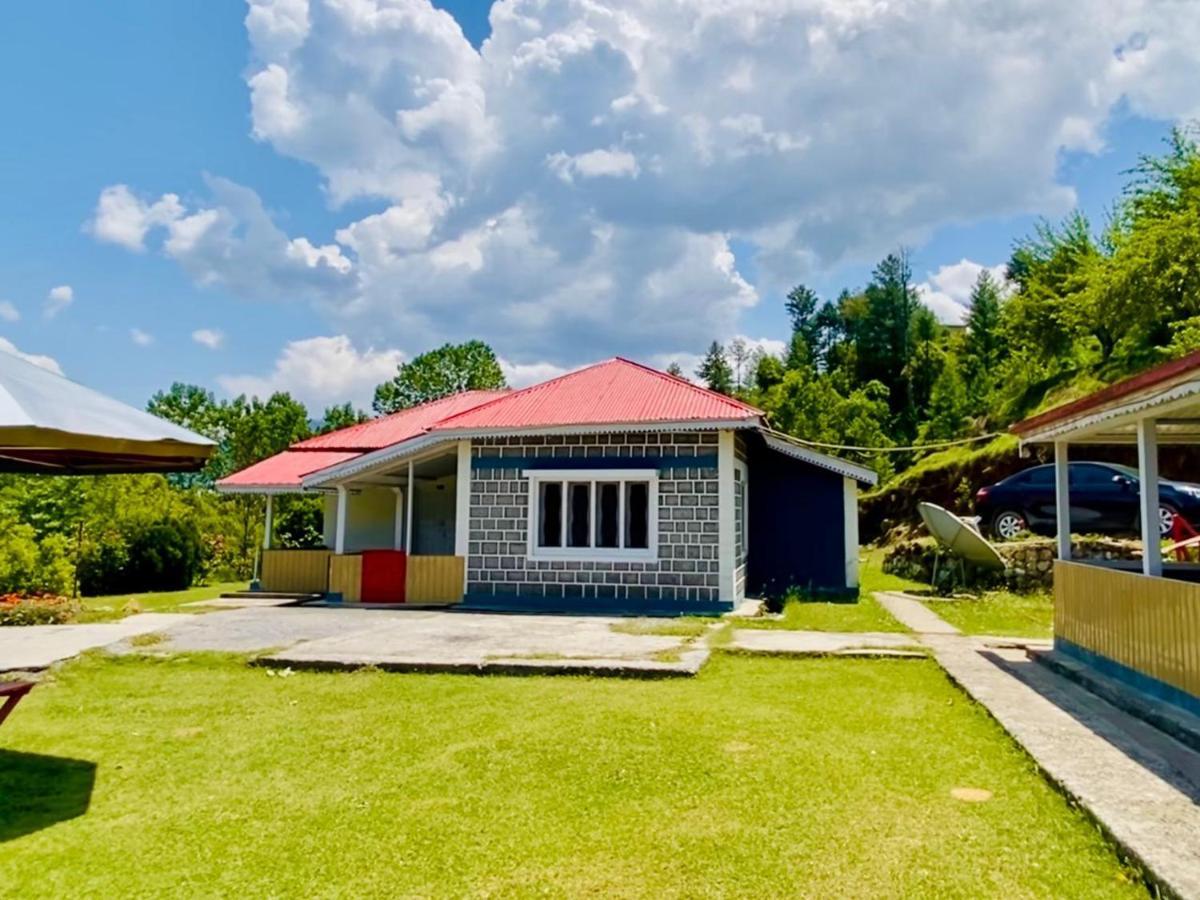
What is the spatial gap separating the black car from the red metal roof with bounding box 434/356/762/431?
277 inches

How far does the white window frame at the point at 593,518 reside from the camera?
13984 mm

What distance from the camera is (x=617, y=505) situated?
14.3m

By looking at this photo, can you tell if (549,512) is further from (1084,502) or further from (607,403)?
(1084,502)

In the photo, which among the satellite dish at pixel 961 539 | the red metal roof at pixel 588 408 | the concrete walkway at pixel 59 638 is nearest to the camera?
the concrete walkway at pixel 59 638

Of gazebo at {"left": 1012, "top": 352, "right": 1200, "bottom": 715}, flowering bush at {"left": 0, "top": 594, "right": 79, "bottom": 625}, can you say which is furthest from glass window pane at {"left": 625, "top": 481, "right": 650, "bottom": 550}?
flowering bush at {"left": 0, "top": 594, "right": 79, "bottom": 625}

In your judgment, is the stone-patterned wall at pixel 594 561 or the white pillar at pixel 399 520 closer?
the stone-patterned wall at pixel 594 561

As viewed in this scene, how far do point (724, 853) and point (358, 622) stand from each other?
941cm

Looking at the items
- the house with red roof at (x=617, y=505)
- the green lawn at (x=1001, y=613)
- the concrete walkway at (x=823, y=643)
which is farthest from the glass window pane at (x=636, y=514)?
the green lawn at (x=1001, y=613)

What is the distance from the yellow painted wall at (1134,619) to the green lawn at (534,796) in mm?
1506

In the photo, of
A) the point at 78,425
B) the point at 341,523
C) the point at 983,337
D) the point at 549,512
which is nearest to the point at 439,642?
the point at 549,512

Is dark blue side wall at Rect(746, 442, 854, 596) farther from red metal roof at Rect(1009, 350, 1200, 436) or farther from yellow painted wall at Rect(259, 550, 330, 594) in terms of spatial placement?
yellow painted wall at Rect(259, 550, 330, 594)

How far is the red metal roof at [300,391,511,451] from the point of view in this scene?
70.7ft

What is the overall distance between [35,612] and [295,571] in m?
6.44

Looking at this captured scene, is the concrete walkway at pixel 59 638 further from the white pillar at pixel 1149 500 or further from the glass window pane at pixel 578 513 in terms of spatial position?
the white pillar at pixel 1149 500
